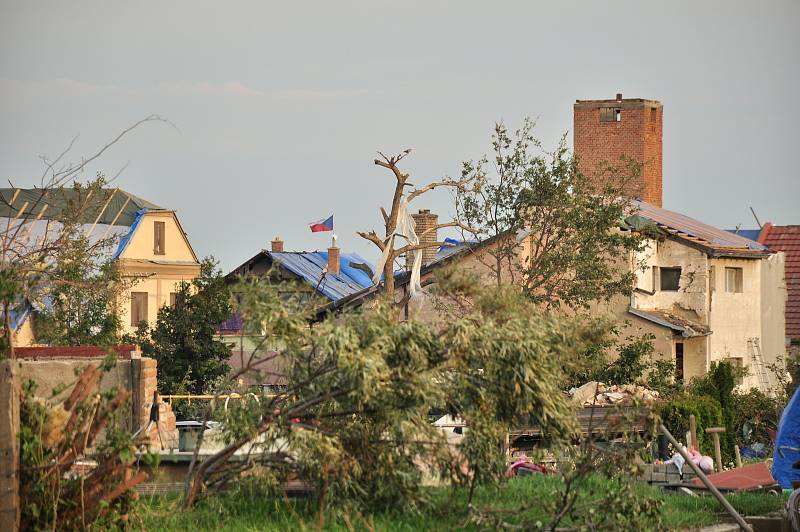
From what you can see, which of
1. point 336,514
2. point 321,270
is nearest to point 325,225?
point 321,270

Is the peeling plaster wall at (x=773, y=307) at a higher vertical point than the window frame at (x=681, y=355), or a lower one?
higher

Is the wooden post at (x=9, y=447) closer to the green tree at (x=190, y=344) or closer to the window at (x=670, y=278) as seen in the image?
the green tree at (x=190, y=344)

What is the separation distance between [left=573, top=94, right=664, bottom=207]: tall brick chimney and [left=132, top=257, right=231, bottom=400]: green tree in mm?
20644

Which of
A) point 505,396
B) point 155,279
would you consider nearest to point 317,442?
point 505,396

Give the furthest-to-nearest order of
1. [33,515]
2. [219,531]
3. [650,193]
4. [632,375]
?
[650,193] → [632,375] → [219,531] → [33,515]

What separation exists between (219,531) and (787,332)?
1533 inches

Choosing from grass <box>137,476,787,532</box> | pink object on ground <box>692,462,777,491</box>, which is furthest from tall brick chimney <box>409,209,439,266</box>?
grass <box>137,476,787,532</box>

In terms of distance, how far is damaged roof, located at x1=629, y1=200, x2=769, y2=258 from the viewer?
38.6 meters

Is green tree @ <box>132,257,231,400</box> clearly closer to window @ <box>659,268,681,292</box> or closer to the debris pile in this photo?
the debris pile

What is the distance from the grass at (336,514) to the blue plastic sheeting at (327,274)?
121 feet

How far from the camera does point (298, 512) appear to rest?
36.0 feet

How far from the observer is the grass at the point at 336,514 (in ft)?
34.3

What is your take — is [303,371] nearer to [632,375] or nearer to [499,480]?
[499,480]

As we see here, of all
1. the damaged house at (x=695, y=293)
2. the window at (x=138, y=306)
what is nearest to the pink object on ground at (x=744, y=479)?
the damaged house at (x=695, y=293)
